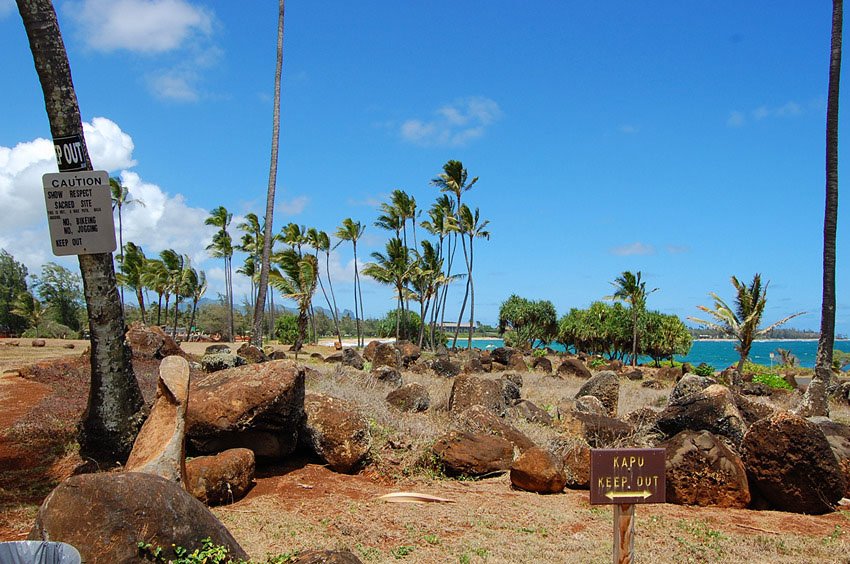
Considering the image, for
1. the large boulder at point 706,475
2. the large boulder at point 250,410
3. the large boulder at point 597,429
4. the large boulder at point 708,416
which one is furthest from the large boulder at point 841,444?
the large boulder at point 250,410

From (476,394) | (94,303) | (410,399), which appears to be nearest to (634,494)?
(94,303)

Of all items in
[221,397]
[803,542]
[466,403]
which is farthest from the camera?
[466,403]

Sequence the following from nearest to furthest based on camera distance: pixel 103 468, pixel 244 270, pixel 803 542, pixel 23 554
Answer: pixel 23 554 → pixel 803 542 → pixel 103 468 → pixel 244 270

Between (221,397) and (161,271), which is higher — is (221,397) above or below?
below

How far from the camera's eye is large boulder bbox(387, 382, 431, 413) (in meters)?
12.9

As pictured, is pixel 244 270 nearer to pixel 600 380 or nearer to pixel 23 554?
pixel 600 380

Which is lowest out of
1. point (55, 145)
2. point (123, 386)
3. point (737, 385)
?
point (737, 385)

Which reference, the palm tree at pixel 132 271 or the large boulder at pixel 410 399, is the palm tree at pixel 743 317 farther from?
the palm tree at pixel 132 271

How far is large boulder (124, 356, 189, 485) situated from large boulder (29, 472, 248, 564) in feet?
6.00

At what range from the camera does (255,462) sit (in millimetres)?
8211

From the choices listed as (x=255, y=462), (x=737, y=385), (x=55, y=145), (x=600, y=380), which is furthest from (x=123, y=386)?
(x=737, y=385)

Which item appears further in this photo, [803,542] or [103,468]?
[103,468]

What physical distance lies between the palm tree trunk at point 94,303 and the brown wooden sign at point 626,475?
5322mm

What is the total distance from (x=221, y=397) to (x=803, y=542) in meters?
6.40
